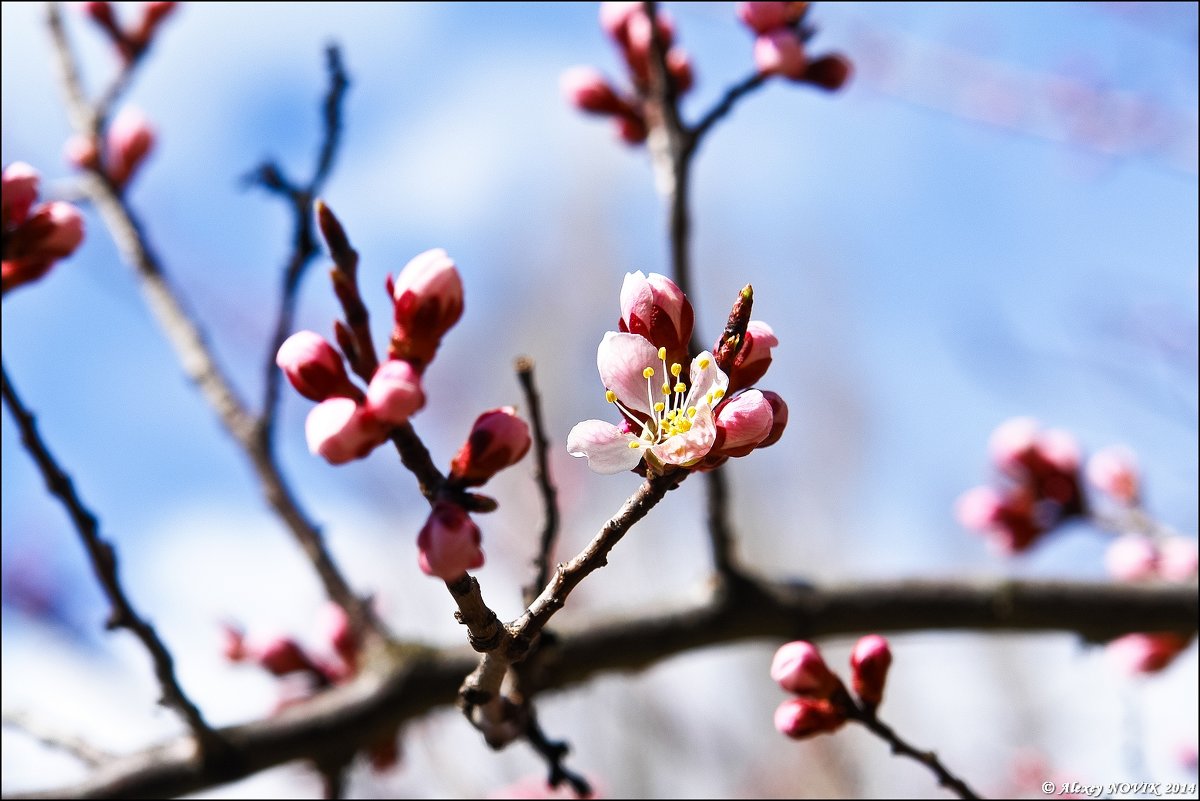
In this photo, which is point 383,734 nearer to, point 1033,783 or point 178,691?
point 178,691

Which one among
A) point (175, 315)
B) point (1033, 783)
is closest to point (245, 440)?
point (175, 315)

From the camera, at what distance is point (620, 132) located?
8.09ft

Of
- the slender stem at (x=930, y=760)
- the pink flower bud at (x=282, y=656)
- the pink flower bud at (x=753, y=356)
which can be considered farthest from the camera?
the pink flower bud at (x=282, y=656)

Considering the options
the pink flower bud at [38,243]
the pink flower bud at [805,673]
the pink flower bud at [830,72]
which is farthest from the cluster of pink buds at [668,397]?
the pink flower bud at [830,72]

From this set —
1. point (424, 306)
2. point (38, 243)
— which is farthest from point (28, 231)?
point (424, 306)

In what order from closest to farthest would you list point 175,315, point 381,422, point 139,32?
point 381,422
point 175,315
point 139,32

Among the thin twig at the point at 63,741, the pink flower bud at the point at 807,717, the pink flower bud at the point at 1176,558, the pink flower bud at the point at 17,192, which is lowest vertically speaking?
the pink flower bud at the point at 1176,558

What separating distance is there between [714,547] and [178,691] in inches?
40.1

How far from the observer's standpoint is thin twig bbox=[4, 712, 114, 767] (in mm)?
1735

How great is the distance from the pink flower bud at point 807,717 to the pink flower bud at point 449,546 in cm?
68

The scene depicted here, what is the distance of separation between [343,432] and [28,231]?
824mm

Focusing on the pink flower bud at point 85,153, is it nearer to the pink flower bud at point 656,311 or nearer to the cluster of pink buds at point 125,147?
the cluster of pink buds at point 125,147

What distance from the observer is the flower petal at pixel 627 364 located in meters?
1.00

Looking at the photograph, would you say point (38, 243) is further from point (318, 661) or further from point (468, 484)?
point (318, 661)
